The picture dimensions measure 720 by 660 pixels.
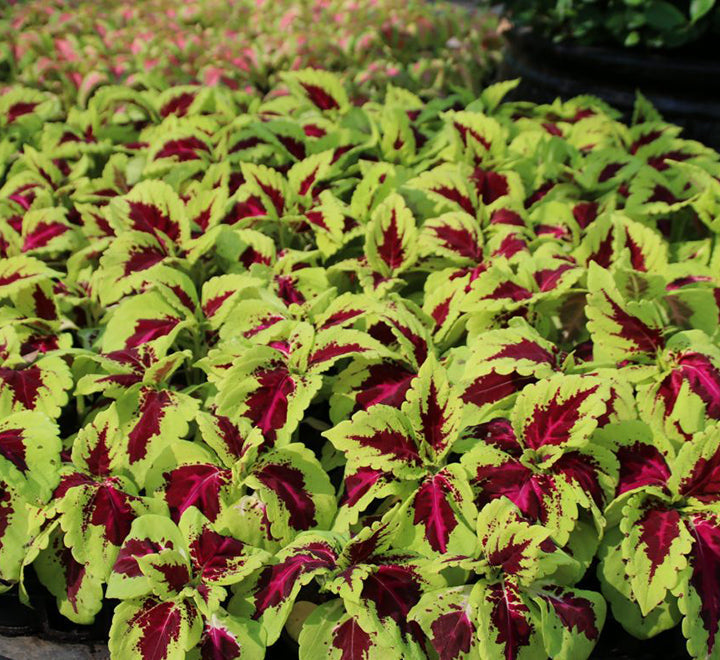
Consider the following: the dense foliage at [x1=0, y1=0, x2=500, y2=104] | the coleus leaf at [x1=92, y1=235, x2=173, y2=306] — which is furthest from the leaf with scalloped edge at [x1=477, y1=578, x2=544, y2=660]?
the dense foliage at [x1=0, y1=0, x2=500, y2=104]

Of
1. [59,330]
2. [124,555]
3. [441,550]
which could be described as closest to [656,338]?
[441,550]

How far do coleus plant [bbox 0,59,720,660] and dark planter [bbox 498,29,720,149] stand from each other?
1.53 meters

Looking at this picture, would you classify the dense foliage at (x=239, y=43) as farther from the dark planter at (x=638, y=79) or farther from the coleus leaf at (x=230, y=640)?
the coleus leaf at (x=230, y=640)

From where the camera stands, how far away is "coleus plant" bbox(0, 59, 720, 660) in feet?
3.91

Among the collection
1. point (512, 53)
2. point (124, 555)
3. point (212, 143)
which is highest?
point (212, 143)

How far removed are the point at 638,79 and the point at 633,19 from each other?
36 centimetres

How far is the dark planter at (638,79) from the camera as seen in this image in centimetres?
339

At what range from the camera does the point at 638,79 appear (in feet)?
11.6

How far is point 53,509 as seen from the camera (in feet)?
4.29

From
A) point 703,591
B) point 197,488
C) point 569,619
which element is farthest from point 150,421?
point 703,591

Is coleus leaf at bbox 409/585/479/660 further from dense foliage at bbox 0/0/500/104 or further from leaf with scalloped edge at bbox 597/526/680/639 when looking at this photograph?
dense foliage at bbox 0/0/500/104

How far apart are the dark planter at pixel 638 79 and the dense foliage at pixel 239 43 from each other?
1.97ft

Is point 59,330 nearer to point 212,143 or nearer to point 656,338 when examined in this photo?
point 212,143

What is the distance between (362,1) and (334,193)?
3.60 metres
